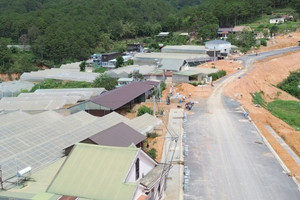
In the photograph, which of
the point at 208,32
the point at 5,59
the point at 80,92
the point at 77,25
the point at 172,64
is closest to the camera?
the point at 80,92

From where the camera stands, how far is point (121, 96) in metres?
39.2

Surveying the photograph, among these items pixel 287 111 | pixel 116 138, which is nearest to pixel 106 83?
pixel 287 111

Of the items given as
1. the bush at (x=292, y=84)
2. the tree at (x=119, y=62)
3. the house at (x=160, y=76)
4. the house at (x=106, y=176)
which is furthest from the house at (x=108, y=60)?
the house at (x=106, y=176)

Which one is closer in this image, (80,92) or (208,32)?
(80,92)

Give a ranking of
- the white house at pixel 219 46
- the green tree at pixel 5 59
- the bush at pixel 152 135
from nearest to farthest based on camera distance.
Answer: the bush at pixel 152 135 < the white house at pixel 219 46 < the green tree at pixel 5 59

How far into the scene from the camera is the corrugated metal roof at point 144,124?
1172 inches

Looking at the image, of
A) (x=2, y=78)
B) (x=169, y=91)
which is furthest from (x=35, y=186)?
(x=2, y=78)

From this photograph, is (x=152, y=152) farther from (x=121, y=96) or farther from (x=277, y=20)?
(x=277, y=20)

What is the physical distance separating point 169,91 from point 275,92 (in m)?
16.4

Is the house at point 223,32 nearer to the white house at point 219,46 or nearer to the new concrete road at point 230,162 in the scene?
the white house at point 219,46

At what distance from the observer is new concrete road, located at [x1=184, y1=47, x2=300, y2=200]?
69.5 feet

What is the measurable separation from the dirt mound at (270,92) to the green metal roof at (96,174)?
13296 mm

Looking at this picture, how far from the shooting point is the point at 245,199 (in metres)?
20.4

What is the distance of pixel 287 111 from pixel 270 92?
745 cm
